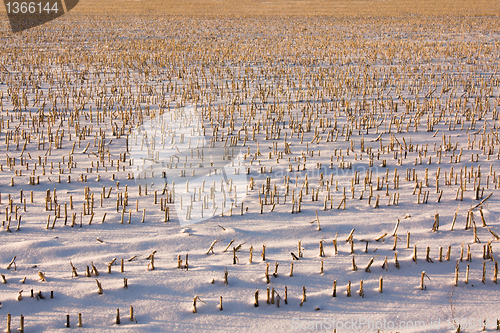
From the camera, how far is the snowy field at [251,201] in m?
3.08

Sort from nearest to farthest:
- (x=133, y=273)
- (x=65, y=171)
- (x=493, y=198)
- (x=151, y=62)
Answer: (x=133, y=273), (x=493, y=198), (x=65, y=171), (x=151, y=62)

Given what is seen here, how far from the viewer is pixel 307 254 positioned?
371 centimetres

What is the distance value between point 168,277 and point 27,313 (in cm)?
97

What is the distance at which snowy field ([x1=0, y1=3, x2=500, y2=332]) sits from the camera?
308 cm

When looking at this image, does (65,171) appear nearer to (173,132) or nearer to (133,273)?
(173,132)

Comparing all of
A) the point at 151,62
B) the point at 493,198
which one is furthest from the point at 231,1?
the point at 493,198

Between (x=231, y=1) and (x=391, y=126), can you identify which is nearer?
(x=391, y=126)

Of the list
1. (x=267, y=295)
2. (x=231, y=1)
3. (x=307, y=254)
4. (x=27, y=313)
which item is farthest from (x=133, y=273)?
(x=231, y=1)

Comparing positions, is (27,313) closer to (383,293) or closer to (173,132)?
(383,293)

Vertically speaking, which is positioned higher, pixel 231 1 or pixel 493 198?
pixel 231 1

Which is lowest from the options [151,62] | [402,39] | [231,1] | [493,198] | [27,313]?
Answer: [27,313]

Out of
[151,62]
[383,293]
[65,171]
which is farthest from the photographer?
[151,62]

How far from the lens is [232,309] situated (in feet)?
10.0

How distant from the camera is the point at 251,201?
4.82m
